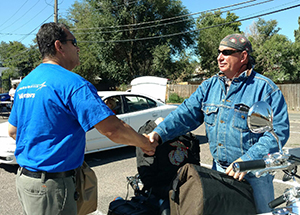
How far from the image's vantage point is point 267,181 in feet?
6.44

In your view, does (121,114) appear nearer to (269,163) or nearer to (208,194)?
(208,194)

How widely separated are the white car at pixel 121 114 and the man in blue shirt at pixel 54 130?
4132mm

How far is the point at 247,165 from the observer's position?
1.51 m

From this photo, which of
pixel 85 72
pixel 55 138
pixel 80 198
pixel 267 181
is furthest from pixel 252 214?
pixel 85 72

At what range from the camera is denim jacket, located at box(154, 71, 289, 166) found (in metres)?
1.89

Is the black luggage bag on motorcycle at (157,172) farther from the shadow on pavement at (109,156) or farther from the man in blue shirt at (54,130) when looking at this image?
the shadow on pavement at (109,156)

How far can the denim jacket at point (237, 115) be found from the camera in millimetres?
1888

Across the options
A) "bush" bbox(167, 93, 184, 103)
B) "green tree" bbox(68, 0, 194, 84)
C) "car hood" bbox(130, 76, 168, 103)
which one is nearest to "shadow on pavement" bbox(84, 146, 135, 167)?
"car hood" bbox(130, 76, 168, 103)

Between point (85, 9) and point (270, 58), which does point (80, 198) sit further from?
point (85, 9)

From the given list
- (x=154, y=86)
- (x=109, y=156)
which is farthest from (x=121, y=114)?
(x=154, y=86)

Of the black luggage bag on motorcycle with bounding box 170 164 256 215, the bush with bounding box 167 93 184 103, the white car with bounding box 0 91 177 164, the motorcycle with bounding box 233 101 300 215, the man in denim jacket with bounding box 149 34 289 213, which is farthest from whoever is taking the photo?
the bush with bounding box 167 93 184 103

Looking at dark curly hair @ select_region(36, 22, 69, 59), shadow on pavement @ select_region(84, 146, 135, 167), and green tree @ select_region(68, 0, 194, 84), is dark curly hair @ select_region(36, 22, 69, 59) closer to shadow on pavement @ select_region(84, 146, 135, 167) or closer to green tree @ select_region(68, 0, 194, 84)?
shadow on pavement @ select_region(84, 146, 135, 167)

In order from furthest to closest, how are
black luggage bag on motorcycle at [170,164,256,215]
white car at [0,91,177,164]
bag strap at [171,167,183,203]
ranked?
white car at [0,91,177,164] → bag strap at [171,167,183,203] → black luggage bag on motorcycle at [170,164,256,215]

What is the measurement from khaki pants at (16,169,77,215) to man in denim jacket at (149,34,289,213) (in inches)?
30.9
